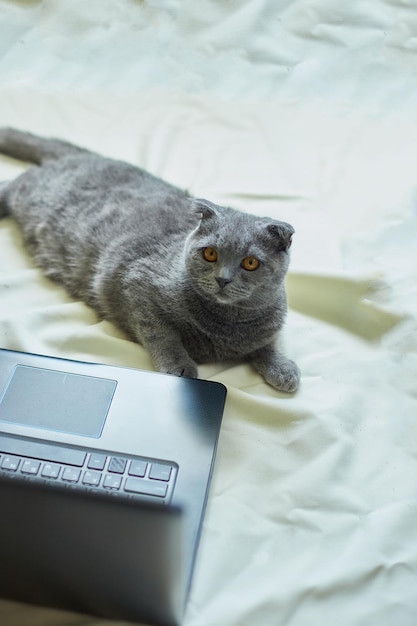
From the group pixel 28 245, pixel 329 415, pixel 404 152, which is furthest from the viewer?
pixel 404 152

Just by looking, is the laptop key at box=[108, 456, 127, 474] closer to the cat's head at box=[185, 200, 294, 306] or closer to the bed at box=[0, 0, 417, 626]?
the bed at box=[0, 0, 417, 626]

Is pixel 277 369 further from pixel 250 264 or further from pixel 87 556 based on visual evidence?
pixel 87 556

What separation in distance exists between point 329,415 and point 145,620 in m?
0.43

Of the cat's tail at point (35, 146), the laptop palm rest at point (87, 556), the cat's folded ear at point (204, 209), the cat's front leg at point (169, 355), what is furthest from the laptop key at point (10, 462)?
the cat's tail at point (35, 146)

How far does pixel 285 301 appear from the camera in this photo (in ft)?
3.88

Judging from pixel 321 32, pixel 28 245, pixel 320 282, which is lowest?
pixel 28 245

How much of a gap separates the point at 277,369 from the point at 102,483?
0.39 meters

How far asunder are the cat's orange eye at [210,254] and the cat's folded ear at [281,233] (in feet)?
0.34

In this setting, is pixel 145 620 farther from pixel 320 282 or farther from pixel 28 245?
pixel 28 245

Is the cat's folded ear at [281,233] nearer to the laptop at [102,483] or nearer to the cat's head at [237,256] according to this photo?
the cat's head at [237,256]

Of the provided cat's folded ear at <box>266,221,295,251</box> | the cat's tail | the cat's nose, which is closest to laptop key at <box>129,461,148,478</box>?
the cat's nose

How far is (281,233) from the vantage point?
1101 mm

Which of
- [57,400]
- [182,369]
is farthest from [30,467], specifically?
[182,369]

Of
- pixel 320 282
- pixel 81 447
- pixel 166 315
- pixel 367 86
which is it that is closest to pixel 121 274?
pixel 166 315
